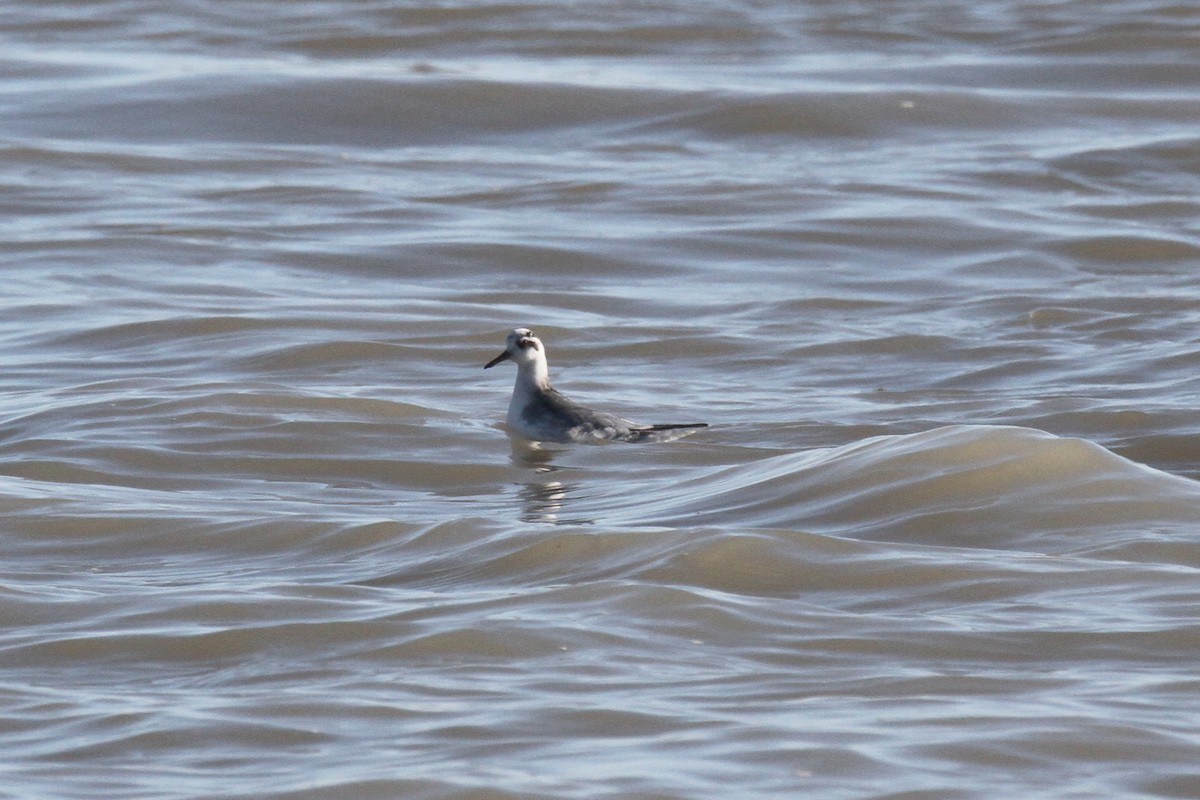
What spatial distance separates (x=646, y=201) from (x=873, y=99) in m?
4.50

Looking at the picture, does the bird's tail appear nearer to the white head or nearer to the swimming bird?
the swimming bird

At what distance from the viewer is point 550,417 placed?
9812mm

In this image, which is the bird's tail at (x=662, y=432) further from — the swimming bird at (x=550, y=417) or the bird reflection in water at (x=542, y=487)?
the bird reflection in water at (x=542, y=487)

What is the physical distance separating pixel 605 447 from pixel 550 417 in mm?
326

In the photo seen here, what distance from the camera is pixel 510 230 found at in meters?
14.9

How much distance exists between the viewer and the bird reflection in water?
319 inches

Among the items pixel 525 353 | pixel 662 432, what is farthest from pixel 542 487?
pixel 525 353

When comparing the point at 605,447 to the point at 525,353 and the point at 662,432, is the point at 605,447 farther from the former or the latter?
the point at 525,353

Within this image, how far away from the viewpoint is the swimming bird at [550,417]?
9.53 meters

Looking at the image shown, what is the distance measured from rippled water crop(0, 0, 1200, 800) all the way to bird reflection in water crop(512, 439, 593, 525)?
0.04 m

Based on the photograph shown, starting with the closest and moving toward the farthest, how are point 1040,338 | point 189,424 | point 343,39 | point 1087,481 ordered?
point 1087,481 < point 189,424 < point 1040,338 < point 343,39

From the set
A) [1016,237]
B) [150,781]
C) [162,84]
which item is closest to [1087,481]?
[150,781]

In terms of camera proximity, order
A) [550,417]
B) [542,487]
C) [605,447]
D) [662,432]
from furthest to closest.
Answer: [550,417] → [605,447] → [662,432] → [542,487]

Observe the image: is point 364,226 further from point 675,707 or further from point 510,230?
point 675,707
